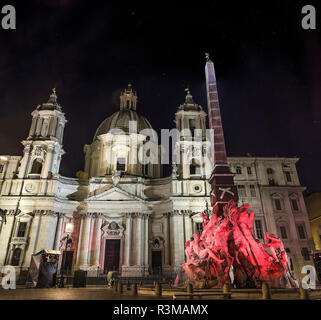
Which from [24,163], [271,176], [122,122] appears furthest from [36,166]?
[271,176]

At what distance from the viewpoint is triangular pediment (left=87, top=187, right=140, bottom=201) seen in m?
32.9

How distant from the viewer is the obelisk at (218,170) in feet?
53.0

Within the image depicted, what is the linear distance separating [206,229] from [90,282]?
15.9m

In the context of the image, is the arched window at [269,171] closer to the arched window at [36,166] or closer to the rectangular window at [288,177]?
the rectangular window at [288,177]

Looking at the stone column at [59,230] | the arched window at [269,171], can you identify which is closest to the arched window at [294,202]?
the arched window at [269,171]

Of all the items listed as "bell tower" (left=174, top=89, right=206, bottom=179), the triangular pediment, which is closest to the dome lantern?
"bell tower" (left=174, top=89, right=206, bottom=179)

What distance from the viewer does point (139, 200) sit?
3294 cm

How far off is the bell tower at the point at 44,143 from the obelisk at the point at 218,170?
81.6 ft

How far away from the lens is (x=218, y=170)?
17.1 m

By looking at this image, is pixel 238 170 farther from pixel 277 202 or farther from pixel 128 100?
pixel 128 100

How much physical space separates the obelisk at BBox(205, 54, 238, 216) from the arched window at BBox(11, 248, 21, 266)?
24.9 metres

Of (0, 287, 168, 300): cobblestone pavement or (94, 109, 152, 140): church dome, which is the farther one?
(94, 109, 152, 140): church dome

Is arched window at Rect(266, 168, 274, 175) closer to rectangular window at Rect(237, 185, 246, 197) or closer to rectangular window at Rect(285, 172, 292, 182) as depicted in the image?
rectangular window at Rect(285, 172, 292, 182)
